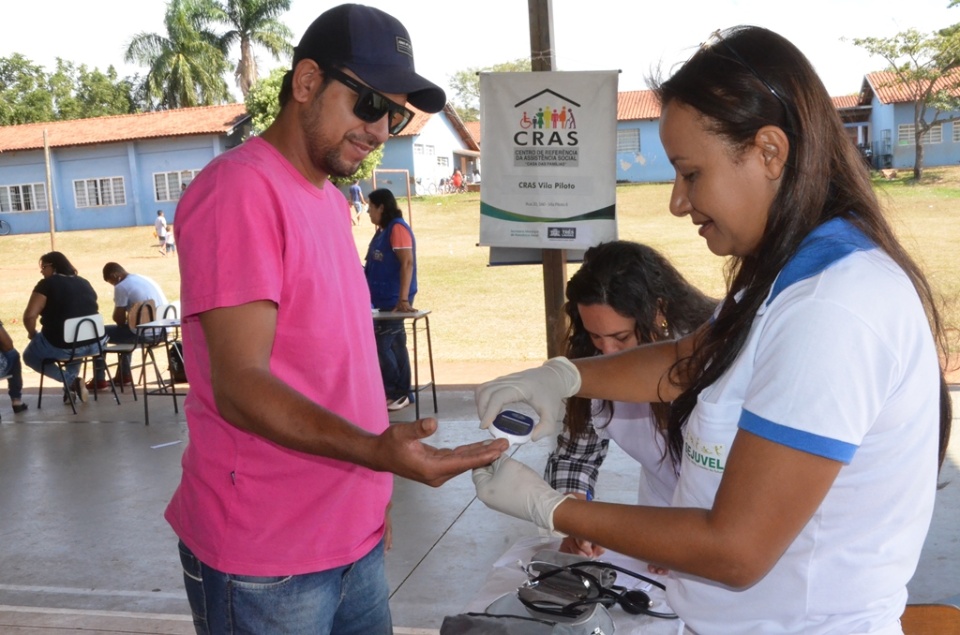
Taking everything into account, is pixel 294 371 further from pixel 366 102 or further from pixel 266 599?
pixel 366 102

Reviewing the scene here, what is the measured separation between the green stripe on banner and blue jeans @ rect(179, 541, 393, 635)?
3904mm

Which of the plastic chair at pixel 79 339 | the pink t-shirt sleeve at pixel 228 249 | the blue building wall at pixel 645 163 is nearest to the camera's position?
the pink t-shirt sleeve at pixel 228 249

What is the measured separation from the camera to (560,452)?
9.00 feet

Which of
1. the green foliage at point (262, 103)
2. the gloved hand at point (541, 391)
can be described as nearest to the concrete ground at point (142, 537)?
the gloved hand at point (541, 391)

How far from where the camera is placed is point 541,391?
1757mm

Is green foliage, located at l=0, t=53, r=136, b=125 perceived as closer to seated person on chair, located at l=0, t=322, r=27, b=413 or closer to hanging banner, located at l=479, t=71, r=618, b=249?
seated person on chair, located at l=0, t=322, r=27, b=413

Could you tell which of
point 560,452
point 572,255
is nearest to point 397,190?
point 572,255

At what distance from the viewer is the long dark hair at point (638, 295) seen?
2.64m

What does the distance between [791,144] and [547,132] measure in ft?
14.3

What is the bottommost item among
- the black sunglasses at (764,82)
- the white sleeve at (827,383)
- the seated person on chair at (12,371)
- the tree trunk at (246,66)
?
the seated person on chair at (12,371)

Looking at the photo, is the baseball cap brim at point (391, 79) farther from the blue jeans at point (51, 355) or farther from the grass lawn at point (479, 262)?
the blue jeans at point (51, 355)

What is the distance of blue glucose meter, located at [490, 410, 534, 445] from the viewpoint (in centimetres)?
162

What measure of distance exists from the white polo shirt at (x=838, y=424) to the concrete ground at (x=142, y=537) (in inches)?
97.6

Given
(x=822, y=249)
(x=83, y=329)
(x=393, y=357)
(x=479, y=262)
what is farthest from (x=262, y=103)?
(x=822, y=249)
